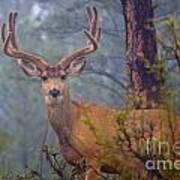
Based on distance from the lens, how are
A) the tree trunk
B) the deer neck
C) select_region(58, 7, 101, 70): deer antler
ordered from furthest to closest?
the tree trunk
select_region(58, 7, 101, 70): deer antler
the deer neck

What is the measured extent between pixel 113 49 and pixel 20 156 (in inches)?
241

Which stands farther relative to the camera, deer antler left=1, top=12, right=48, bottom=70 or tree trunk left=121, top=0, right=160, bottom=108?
tree trunk left=121, top=0, right=160, bottom=108

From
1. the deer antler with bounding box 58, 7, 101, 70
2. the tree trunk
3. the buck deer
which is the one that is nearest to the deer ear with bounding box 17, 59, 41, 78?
the buck deer

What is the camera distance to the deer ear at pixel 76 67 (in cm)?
700

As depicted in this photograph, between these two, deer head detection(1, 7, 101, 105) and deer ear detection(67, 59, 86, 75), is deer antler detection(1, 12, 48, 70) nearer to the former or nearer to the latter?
deer head detection(1, 7, 101, 105)

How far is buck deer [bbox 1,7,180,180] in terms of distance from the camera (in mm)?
6453

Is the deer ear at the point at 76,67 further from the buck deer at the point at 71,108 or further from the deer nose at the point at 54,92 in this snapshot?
the deer nose at the point at 54,92

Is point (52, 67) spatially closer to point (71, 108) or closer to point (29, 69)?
point (29, 69)

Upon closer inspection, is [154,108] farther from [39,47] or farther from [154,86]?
[39,47]

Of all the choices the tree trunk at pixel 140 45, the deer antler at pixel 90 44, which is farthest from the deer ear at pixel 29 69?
the tree trunk at pixel 140 45

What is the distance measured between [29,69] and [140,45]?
4.76ft

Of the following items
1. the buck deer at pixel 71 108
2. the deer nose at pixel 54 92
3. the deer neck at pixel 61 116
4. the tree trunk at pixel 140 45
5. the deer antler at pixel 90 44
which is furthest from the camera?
the tree trunk at pixel 140 45

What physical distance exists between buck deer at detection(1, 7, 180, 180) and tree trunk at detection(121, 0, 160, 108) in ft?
Answer: 2.60

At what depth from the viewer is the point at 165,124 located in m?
5.17
